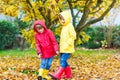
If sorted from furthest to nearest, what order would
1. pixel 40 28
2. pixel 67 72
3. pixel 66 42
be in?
pixel 67 72 < pixel 66 42 < pixel 40 28

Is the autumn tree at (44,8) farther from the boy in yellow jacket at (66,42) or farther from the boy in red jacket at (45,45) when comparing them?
the boy in red jacket at (45,45)

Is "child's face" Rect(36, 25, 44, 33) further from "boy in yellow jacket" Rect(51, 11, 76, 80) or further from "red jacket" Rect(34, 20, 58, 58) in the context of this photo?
"boy in yellow jacket" Rect(51, 11, 76, 80)

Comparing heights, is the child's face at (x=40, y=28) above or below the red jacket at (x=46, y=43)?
above

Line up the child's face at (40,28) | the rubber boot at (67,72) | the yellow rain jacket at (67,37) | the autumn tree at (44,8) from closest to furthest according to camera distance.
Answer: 1. the child's face at (40,28)
2. the yellow rain jacket at (67,37)
3. the rubber boot at (67,72)
4. the autumn tree at (44,8)

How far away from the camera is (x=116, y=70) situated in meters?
Result: 12.0

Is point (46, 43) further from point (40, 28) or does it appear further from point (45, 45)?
point (40, 28)

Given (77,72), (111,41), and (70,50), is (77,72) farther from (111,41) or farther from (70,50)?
(111,41)

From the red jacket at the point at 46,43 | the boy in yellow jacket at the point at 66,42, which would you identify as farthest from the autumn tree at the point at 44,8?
the red jacket at the point at 46,43

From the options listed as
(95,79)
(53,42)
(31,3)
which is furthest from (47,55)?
(31,3)

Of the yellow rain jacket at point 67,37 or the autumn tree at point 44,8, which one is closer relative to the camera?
the yellow rain jacket at point 67,37

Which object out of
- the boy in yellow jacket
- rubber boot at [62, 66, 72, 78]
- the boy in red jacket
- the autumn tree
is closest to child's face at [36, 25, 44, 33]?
the boy in red jacket

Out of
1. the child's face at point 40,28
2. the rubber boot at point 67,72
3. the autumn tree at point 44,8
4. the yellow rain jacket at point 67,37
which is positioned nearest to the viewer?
the child's face at point 40,28

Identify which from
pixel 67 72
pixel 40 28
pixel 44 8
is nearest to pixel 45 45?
pixel 40 28

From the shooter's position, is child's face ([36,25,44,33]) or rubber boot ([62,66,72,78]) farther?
rubber boot ([62,66,72,78])
